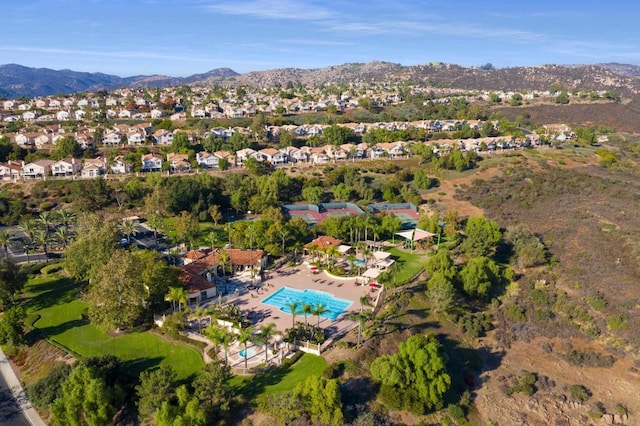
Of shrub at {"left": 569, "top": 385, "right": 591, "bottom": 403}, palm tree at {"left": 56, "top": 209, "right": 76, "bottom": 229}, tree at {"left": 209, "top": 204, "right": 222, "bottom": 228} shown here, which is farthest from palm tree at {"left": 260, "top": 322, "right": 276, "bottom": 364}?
palm tree at {"left": 56, "top": 209, "right": 76, "bottom": 229}

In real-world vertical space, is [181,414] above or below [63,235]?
below

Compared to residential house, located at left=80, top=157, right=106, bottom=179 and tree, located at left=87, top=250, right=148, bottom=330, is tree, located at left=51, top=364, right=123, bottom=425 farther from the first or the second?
residential house, located at left=80, top=157, right=106, bottom=179

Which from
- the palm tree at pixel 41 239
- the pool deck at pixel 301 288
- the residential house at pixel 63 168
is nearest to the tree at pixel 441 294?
the pool deck at pixel 301 288

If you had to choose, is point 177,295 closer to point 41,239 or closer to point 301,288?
point 301,288

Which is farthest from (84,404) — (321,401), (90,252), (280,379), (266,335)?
(90,252)

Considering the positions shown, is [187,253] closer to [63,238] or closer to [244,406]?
[63,238]

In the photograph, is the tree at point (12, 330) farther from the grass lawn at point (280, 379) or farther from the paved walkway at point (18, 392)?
the grass lawn at point (280, 379)
